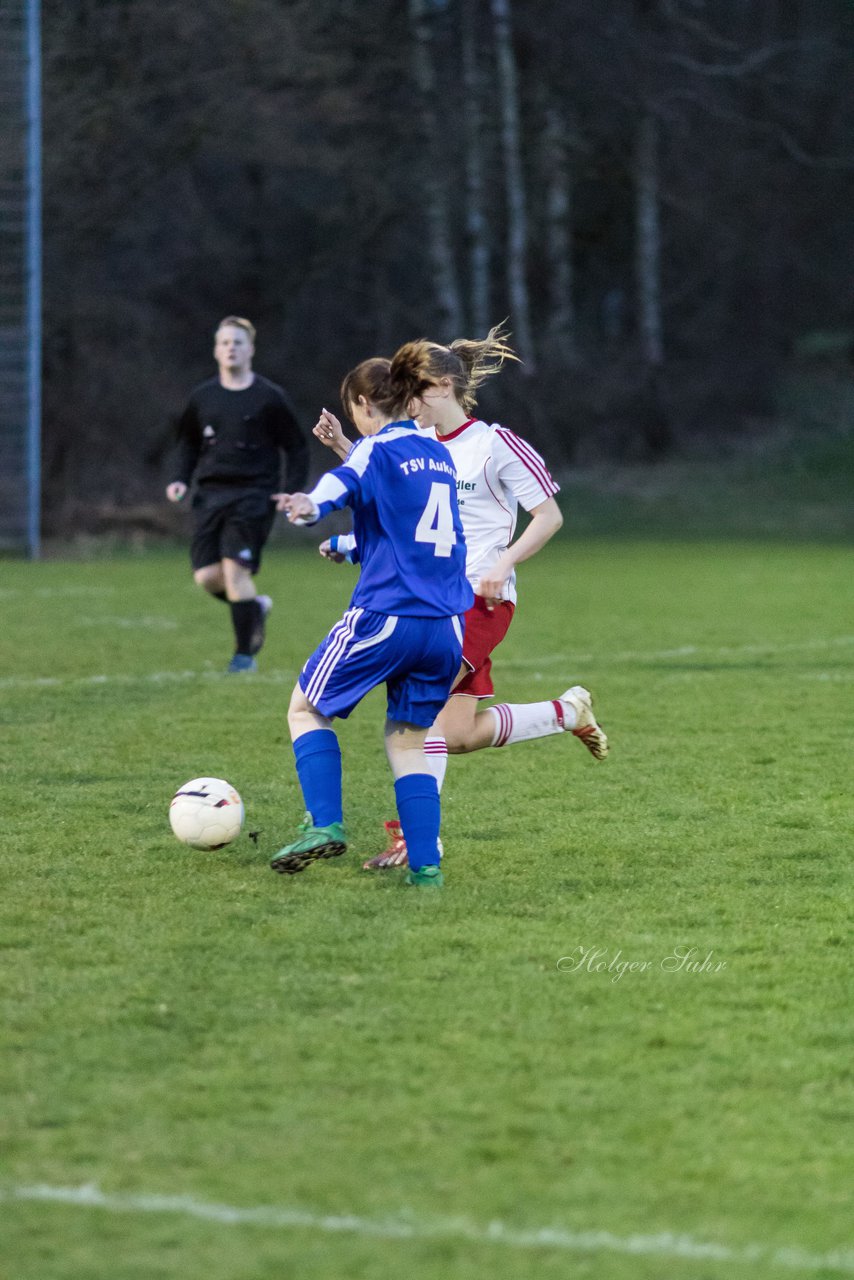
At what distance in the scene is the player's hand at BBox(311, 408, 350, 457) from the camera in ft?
17.1

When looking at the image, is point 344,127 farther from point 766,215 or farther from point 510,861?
point 510,861

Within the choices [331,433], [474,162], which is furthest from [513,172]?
[331,433]

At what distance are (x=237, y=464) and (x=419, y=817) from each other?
5.44 m

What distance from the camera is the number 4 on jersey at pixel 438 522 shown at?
495 centimetres

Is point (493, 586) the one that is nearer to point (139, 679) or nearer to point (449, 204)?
point (139, 679)

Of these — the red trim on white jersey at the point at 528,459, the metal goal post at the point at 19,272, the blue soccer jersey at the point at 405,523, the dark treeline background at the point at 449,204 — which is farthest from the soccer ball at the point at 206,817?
the dark treeline background at the point at 449,204

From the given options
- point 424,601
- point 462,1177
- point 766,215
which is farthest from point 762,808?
point 766,215

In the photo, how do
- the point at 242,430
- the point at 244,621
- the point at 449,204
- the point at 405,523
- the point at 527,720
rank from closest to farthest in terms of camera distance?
the point at 405,523, the point at 527,720, the point at 244,621, the point at 242,430, the point at 449,204

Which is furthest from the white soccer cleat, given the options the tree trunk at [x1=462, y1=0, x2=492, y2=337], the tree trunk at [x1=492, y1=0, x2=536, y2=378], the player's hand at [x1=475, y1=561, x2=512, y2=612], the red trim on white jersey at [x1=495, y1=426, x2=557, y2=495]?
the tree trunk at [x1=462, y1=0, x2=492, y2=337]

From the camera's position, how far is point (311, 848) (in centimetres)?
499

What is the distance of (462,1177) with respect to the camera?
9.69 ft

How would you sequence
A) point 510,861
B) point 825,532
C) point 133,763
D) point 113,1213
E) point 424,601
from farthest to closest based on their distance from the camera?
1. point 825,532
2. point 133,763
3. point 510,861
4. point 424,601
5. point 113,1213

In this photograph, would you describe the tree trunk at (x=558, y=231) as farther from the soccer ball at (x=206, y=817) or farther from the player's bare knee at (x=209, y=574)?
the soccer ball at (x=206, y=817)

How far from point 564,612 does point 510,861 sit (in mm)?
8196
